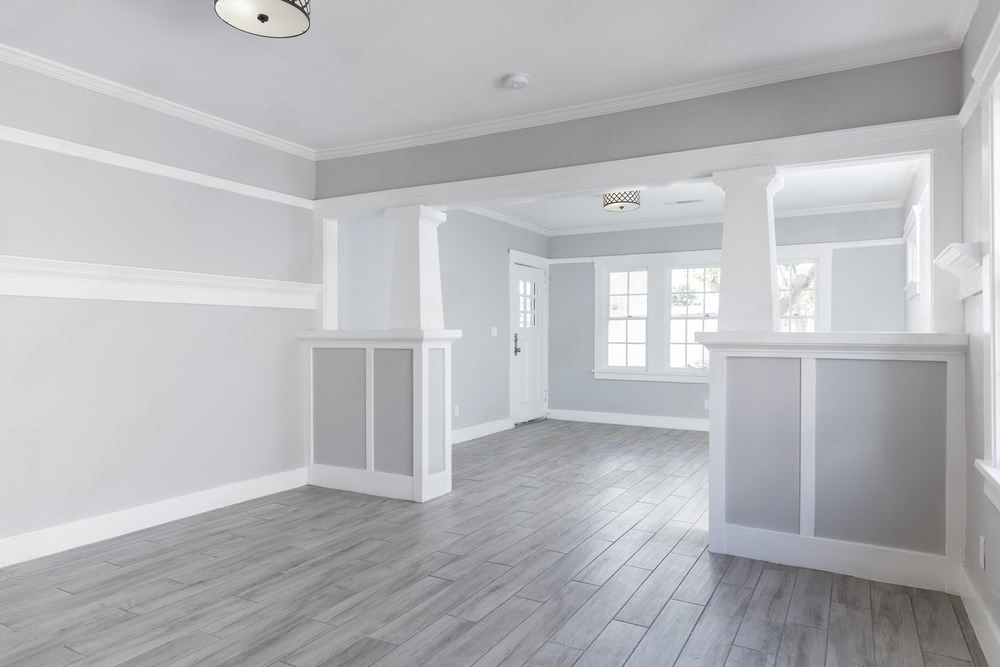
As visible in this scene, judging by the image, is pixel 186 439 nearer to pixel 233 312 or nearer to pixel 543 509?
pixel 233 312

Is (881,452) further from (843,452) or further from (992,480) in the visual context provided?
(992,480)

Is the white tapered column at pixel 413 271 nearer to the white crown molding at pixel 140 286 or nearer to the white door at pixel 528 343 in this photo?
the white crown molding at pixel 140 286

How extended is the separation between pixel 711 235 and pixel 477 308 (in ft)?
9.97

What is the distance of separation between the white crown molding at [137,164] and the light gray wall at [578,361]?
4.41 metres

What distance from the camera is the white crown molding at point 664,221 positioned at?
6.65m

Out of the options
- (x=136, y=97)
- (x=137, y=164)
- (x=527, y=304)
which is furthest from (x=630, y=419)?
(x=136, y=97)

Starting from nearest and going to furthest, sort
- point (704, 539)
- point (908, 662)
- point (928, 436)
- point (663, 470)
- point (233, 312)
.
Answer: point (908, 662) → point (928, 436) → point (704, 539) → point (233, 312) → point (663, 470)

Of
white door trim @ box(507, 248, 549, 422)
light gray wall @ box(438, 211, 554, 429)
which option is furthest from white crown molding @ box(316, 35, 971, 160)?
white door trim @ box(507, 248, 549, 422)

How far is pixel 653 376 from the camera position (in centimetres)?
781

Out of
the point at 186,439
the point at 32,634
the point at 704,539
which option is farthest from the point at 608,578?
the point at 186,439

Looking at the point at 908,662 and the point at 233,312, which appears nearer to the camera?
the point at 908,662

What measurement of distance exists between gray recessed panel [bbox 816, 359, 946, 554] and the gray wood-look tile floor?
29 cm

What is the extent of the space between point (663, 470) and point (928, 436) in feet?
8.38

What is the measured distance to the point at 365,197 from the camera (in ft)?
15.4
